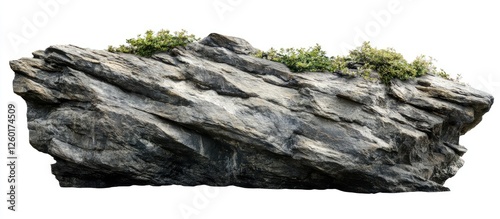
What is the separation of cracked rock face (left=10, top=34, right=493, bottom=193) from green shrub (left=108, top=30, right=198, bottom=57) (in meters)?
0.27

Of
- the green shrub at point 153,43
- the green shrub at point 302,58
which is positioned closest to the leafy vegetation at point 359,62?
the green shrub at point 302,58

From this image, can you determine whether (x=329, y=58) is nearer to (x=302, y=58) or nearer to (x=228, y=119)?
(x=302, y=58)

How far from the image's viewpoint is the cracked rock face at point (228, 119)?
16.4m

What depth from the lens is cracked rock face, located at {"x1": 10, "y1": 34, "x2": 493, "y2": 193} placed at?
53.7 ft

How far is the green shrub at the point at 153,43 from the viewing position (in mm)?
17297

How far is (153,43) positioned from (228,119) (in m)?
3.12

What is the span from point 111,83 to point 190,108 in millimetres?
2229

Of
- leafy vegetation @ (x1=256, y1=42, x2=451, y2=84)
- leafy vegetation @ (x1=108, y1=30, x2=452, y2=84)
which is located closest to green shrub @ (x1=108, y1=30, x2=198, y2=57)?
leafy vegetation @ (x1=108, y1=30, x2=452, y2=84)

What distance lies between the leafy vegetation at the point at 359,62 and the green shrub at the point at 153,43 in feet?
7.13

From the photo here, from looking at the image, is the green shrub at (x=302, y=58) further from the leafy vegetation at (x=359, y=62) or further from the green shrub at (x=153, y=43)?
the green shrub at (x=153, y=43)

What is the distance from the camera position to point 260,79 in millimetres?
17031

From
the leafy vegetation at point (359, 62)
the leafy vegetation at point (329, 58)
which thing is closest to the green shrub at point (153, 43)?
the leafy vegetation at point (329, 58)

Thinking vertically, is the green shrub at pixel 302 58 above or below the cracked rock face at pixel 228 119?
above

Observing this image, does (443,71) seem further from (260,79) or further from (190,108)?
(190,108)
